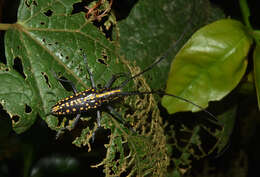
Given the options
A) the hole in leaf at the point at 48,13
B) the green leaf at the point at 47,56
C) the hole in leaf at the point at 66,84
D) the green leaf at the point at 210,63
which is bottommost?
the green leaf at the point at 210,63

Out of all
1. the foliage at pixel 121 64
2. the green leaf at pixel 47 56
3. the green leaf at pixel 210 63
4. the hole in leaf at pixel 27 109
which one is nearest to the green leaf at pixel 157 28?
the foliage at pixel 121 64

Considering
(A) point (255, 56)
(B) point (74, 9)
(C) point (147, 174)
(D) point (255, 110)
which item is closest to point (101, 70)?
(B) point (74, 9)

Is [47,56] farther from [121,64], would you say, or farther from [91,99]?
[121,64]

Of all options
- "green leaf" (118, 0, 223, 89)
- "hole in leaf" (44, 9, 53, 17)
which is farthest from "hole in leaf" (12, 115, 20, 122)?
"green leaf" (118, 0, 223, 89)

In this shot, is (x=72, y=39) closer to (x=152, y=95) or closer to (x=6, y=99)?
(x=6, y=99)

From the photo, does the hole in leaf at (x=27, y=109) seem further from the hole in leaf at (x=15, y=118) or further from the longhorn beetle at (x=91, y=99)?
the longhorn beetle at (x=91, y=99)

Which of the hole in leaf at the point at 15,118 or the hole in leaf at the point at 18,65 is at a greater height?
the hole in leaf at the point at 18,65

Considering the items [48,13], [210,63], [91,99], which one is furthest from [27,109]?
[210,63]
